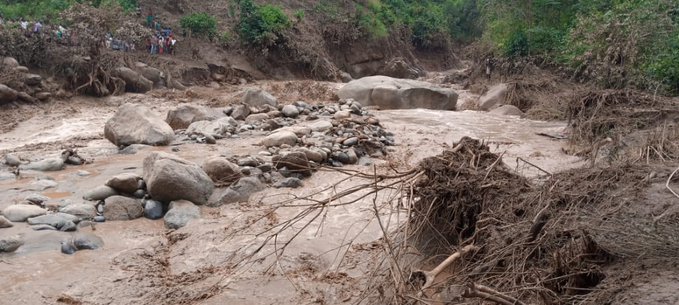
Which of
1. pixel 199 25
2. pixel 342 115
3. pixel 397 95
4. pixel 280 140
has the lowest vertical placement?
pixel 397 95

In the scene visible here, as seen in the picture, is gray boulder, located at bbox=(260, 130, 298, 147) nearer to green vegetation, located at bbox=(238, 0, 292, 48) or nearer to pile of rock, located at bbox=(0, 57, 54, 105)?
pile of rock, located at bbox=(0, 57, 54, 105)

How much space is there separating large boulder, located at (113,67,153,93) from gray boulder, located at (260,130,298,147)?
7802mm

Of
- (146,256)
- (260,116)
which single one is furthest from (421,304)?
(260,116)

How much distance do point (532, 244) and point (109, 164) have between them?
20.3ft

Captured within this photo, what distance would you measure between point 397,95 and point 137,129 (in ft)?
25.8

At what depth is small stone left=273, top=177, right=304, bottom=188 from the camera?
23.2ft

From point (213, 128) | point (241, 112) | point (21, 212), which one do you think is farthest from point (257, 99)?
point (21, 212)

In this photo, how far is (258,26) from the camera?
2084 cm

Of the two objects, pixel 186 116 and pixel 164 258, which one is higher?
pixel 164 258

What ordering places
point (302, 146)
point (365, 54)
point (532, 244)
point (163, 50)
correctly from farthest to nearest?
point (365, 54) → point (163, 50) → point (302, 146) → point (532, 244)

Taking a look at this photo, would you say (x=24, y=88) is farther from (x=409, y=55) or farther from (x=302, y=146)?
(x=409, y=55)

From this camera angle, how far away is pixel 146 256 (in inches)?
195

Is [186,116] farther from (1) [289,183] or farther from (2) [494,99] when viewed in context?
(2) [494,99]

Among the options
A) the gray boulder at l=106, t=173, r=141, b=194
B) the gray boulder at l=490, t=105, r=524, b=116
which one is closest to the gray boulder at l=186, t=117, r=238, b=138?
the gray boulder at l=106, t=173, r=141, b=194
